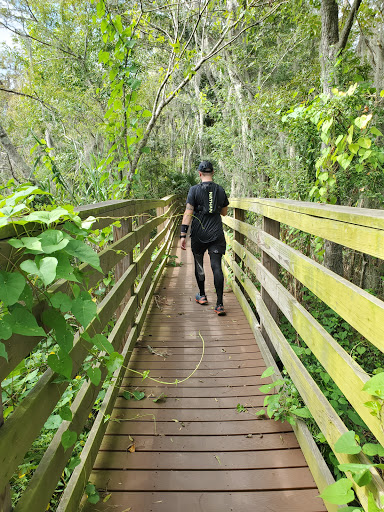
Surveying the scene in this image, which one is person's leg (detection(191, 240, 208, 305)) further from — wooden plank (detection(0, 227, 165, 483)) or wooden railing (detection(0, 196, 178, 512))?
wooden plank (detection(0, 227, 165, 483))

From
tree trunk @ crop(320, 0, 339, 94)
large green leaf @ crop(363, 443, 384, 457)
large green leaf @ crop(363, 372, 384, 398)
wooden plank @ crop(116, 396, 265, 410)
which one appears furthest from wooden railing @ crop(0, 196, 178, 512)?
tree trunk @ crop(320, 0, 339, 94)

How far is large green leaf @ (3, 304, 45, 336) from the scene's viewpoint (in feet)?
3.12

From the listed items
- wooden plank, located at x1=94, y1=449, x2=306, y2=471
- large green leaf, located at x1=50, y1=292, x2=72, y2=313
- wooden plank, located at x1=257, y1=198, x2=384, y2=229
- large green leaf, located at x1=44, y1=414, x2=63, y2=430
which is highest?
wooden plank, located at x1=257, y1=198, x2=384, y2=229

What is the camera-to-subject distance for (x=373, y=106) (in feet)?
11.0

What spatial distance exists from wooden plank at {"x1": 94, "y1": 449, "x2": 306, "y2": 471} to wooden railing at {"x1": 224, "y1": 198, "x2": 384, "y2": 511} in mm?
136

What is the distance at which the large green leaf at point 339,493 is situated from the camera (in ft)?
3.86

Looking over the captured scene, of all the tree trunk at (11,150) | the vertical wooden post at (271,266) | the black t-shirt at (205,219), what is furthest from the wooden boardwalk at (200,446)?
the tree trunk at (11,150)

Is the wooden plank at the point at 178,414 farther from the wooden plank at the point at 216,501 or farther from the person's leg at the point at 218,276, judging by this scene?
the person's leg at the point at 218,276

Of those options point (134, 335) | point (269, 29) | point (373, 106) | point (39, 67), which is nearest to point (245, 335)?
point (134, 335)

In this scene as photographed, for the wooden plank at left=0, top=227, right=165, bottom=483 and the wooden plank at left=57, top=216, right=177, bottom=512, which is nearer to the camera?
the wooden plank at left=0, top=227, right=165, bottom=483

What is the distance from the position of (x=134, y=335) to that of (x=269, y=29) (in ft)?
32.2

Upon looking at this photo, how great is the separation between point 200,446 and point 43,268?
1.64 m

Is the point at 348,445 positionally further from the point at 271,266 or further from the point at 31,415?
the point at 271,266

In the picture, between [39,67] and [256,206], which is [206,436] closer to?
[256,206]
